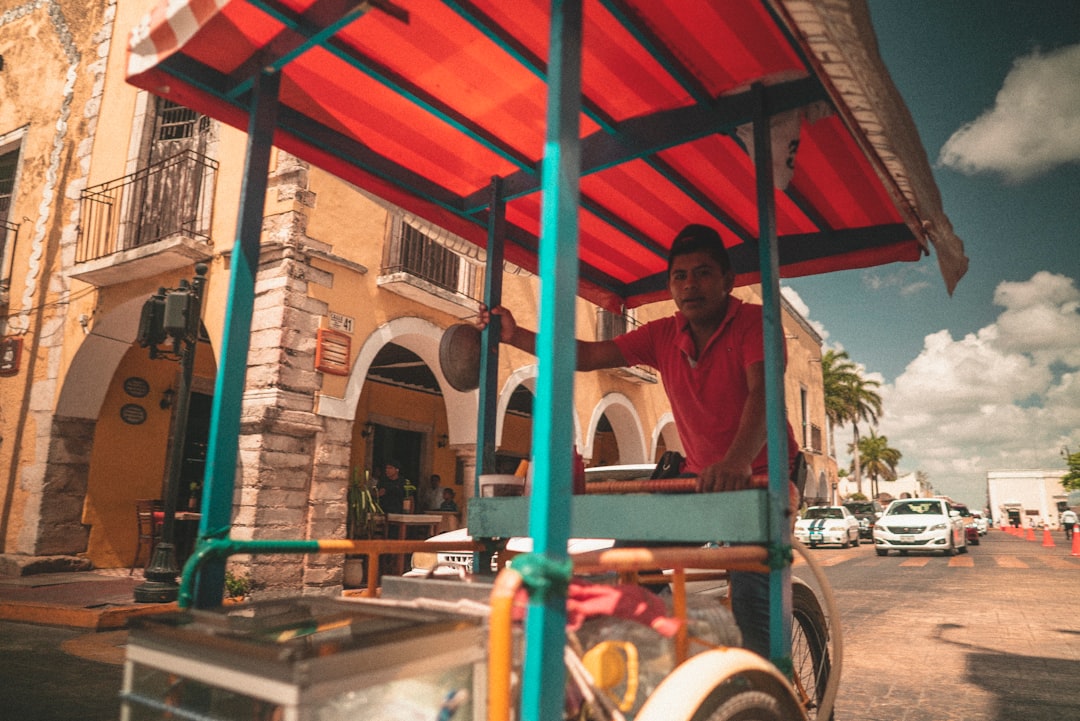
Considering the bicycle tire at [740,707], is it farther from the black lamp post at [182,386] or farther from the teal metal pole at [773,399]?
the black lamp post at [182,386]

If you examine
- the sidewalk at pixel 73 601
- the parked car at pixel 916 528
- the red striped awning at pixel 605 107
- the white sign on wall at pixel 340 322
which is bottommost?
the sidewalk at pixel 73 601

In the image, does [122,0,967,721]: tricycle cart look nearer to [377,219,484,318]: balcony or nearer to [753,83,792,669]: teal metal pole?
[753,83,792,669]: teal metal pole

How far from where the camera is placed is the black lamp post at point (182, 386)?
7711 millimetres

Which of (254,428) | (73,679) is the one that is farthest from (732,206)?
(254,428)

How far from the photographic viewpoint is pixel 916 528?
1961 centimetres

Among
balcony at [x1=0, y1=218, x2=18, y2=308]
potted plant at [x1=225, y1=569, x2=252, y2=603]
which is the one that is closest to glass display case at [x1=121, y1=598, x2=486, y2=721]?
potted plant at [x1=225, y1=569, x2=252, y2=603]

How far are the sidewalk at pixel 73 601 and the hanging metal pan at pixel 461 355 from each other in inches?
190

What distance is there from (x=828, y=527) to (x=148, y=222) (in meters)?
22.6

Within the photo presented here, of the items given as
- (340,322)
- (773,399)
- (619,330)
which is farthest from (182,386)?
(619,330)

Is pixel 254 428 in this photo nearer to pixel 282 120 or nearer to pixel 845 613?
pixel 282 120

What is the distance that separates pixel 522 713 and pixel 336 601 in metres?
0.75

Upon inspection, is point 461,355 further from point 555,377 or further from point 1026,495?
point 1026,495

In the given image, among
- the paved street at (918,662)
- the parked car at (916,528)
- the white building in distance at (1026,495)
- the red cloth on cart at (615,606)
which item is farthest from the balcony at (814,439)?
the white building in distance at (1026,495)

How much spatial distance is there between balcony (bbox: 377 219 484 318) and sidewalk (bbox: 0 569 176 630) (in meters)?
5.30
